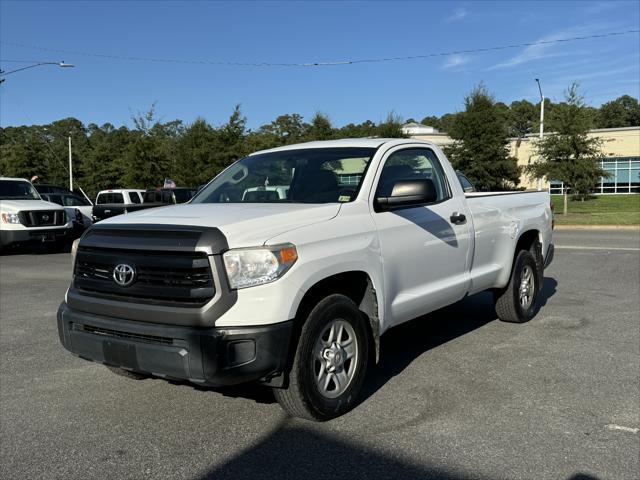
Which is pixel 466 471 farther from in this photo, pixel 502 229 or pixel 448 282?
pixel 502 229

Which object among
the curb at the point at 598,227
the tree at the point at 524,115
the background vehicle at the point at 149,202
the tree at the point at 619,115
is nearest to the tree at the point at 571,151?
the curb at the point at 598,227

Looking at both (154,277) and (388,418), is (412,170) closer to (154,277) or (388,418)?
(388,418)

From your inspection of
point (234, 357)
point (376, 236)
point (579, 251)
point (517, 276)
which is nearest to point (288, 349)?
point (234, 357)

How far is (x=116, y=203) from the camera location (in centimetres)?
2409

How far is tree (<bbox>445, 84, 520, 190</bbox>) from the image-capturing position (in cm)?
2939

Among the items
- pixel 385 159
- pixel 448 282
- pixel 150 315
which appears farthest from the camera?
pixel 448 282

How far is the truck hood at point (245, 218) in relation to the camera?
3551 mm

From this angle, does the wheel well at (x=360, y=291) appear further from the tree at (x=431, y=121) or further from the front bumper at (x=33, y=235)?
the tree at (x=431, y=121)

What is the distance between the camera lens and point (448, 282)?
520cm

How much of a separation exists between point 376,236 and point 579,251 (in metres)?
11.0

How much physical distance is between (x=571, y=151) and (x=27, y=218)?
71.4ft

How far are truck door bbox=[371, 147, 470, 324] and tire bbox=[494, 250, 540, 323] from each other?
4.15 feet

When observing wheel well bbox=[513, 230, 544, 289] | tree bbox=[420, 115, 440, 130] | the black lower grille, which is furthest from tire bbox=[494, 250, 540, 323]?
tree bbox=[420, 115, 440, 130]

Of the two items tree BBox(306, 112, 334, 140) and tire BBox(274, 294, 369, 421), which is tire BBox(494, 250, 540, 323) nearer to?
tire BBox(274, 294, 369, 421)
